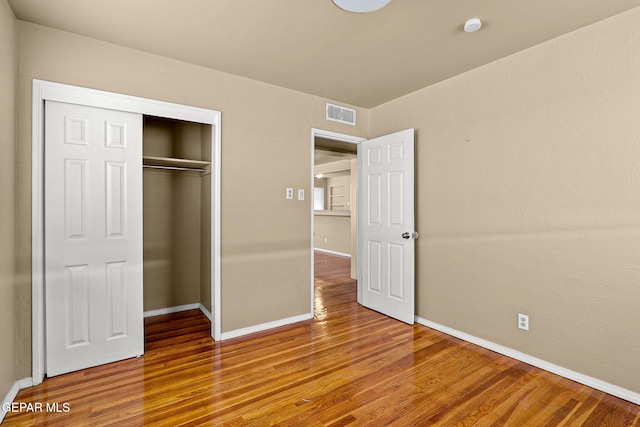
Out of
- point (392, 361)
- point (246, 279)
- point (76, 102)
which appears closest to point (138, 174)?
point (76, 102)

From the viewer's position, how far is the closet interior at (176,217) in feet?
11.6

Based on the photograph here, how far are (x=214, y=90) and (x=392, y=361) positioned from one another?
2856mm

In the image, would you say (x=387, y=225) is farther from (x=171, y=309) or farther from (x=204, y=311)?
(x=171, y=309)

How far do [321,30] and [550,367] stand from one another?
3059 mm

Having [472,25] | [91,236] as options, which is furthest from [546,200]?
[91,236]

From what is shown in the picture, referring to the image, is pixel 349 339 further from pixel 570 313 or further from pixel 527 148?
pixel 527 148

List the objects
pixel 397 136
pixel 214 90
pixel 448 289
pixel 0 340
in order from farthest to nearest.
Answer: pixel 397 136 → pixel 448 289 → pixel 214 90 → pixel 0 340

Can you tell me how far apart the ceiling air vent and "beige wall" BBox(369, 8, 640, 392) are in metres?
0.89

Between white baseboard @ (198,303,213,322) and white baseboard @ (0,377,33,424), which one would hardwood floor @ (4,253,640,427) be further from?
white baseboard @ (198,303,213,322)

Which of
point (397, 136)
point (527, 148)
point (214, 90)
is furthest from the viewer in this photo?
point (397, 136)

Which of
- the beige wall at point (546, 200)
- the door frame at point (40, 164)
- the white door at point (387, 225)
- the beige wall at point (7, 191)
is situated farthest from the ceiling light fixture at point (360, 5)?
the beige wall at point (7, 191)

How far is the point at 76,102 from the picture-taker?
233cm

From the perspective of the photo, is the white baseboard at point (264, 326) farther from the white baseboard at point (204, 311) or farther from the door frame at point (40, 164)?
the door frame at point (40, 164)

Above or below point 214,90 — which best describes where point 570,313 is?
below
